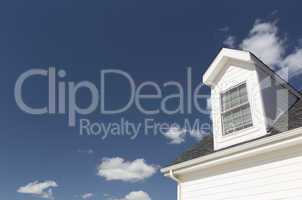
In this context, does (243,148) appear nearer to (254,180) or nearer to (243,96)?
(254,180)

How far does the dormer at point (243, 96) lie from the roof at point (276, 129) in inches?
6.2

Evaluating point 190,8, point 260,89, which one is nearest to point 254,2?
point 190,8

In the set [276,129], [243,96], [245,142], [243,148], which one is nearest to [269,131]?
[276,129]

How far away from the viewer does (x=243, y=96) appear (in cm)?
740

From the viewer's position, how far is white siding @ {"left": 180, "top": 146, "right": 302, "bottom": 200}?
539cm

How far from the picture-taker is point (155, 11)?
40.1ft

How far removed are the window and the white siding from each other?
111 cm

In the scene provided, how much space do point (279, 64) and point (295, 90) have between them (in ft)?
3.05

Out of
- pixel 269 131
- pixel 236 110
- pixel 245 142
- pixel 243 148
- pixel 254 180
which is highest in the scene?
pixel 236 110

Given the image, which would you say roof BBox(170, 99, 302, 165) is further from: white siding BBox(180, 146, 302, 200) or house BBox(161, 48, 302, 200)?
white siding BBox(180, 146, 302, 200)

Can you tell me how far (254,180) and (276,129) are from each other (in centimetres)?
119

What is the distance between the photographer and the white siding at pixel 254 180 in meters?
5.39

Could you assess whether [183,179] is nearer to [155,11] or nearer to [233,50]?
[233,50]

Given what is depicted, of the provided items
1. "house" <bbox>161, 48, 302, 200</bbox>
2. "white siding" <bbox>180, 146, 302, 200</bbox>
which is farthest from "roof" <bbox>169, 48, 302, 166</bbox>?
"white siding" <bbox>180, 146, 302, 200</bbox>
